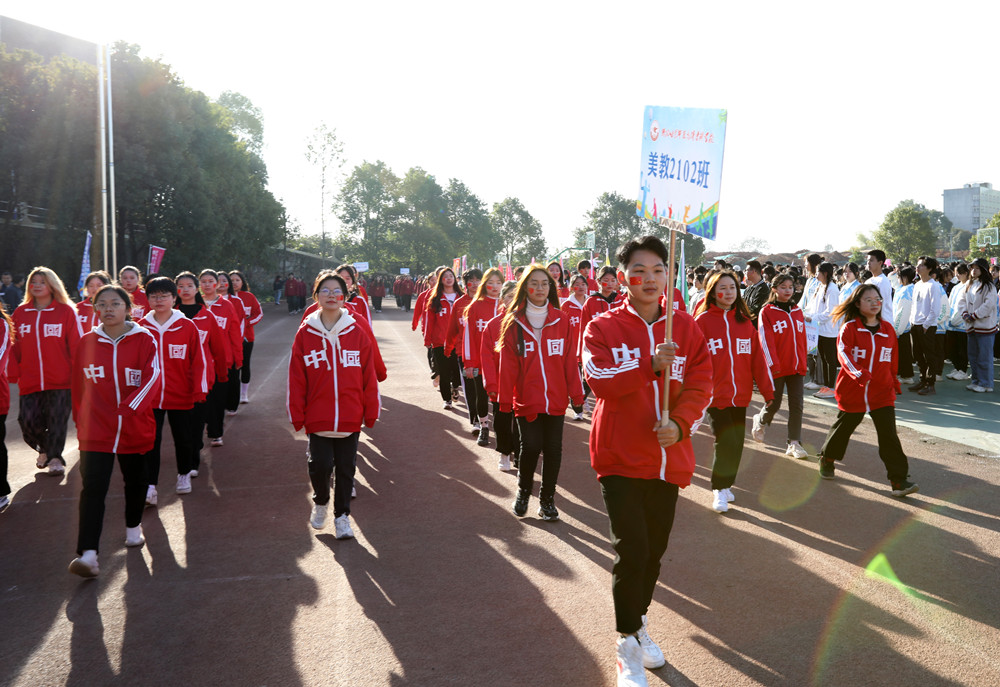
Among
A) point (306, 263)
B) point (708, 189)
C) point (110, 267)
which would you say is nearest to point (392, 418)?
point (708, 189)

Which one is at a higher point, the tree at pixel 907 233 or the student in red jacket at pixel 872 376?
the tree at pixel 907 233

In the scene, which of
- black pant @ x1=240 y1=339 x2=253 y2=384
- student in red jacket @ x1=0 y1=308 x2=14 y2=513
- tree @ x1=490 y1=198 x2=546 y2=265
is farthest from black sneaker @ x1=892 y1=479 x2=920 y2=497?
tree @ x1=490 y1=198 x2=546 y2=265

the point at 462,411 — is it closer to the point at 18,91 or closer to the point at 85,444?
the point at 85,444

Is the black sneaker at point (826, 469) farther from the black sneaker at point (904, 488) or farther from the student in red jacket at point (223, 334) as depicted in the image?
→ the student in red jacket at point (223, 334)

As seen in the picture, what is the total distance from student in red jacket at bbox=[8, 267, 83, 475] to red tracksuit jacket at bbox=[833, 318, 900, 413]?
7.21 m

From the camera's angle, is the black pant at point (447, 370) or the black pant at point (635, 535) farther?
the black pant at point (447, 370)

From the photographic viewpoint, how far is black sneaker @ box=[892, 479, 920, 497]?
6.32 meters

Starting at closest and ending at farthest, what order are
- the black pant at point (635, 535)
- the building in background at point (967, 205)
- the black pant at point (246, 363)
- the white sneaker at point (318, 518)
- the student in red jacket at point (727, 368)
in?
1. the black pant at point (635, 535)
2. the white sneaker at point (318, 518)
3. the student in red jacket at point (727, 368)
4. the black pant at point (246, 363)
5. the building in background at point (967, 205)

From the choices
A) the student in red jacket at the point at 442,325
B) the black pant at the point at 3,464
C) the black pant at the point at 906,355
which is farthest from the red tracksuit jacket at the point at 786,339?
the black pant at the point at 3,464

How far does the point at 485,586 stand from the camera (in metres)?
4.51

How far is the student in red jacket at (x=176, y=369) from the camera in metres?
6.41

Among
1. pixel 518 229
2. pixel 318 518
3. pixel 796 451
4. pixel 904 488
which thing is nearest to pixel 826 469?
pixel 904 488

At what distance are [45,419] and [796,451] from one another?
768 centimetres

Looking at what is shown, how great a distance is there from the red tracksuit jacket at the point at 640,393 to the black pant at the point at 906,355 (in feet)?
36.0
